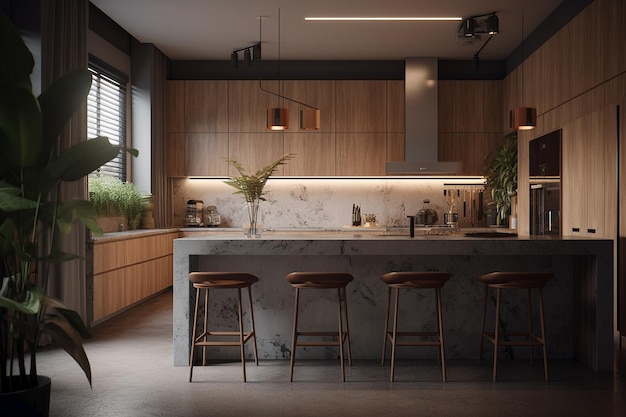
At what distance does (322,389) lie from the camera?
3893 mm

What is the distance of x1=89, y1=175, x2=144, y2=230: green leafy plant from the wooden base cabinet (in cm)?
41

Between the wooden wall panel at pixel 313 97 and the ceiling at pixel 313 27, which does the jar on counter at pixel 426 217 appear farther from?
the ceiling at pixel 313 27

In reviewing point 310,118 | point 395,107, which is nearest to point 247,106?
point 395,107

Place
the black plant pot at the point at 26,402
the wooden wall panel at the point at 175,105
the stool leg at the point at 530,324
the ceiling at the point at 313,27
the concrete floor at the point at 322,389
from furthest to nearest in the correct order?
the wooden wall panel at the point at 175,105, the ceiling at the point at 313,27, the stool leg at the point at 530,324, the concrete floor at the point at 322,389, the black plant pot at the point at 26,402

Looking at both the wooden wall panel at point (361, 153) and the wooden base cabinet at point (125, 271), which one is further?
the wooden wall panel at point (361, 153)

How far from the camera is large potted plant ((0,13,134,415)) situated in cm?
A: 270

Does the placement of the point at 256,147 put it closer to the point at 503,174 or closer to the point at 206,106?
the point at 206,106

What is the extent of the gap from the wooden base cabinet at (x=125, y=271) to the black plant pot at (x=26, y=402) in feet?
9.76

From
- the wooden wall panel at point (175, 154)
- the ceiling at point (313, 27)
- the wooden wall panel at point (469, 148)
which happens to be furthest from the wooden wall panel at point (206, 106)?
the wooden wall panel at point (469, 148)

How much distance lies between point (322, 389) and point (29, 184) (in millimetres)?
2114

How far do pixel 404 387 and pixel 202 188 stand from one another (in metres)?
5.78

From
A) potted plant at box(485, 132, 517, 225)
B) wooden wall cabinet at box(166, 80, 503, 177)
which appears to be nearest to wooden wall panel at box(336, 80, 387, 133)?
wooden wall cabinet at box(166, 80, 503, 177)

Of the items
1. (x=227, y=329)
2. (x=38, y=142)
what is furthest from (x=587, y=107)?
(x=38, y=142)

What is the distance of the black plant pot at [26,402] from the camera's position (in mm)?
2699
